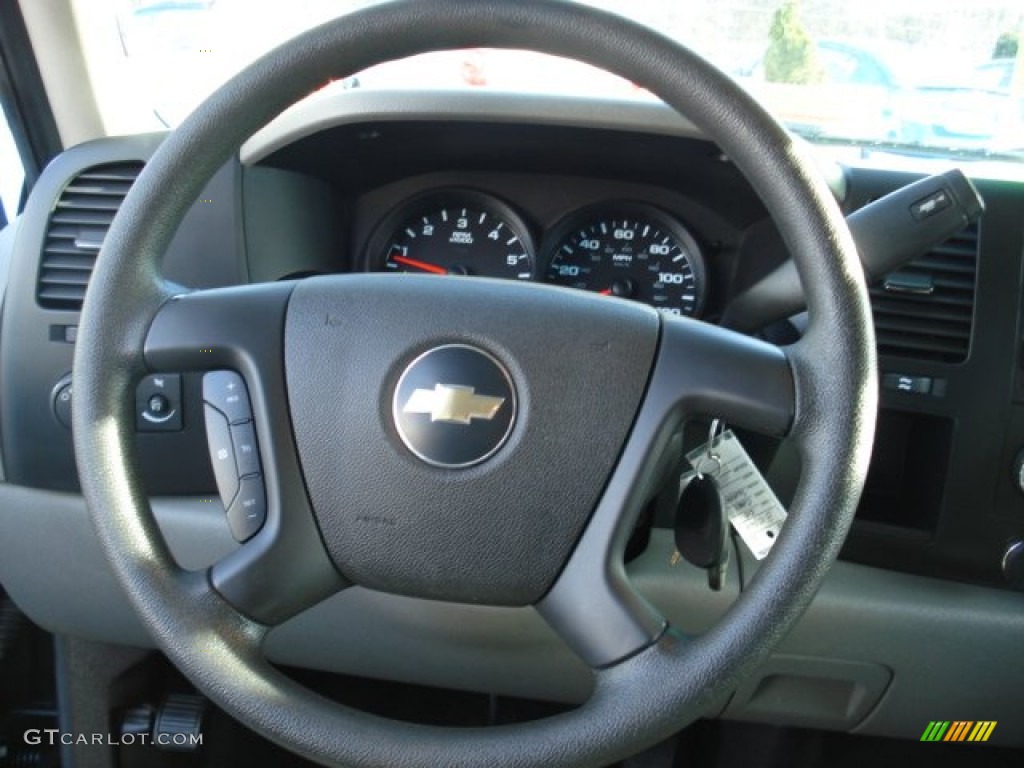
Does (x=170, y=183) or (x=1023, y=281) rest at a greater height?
(x=170, y=183)

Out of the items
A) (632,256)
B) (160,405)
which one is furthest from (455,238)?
(160,405)

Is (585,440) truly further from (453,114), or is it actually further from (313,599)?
(453,114)

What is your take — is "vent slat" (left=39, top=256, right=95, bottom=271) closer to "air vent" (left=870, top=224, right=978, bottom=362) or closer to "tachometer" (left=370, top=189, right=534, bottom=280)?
"tachometer" (left=370, top=189, right=534, bottom=280)

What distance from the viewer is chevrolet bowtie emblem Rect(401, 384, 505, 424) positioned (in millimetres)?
892

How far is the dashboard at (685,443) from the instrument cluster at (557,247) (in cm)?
3

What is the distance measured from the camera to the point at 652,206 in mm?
1559

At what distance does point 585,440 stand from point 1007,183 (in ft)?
2.52

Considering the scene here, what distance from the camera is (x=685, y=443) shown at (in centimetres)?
118

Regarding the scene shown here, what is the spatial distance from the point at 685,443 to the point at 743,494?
0.58 feet

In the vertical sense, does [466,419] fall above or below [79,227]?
below

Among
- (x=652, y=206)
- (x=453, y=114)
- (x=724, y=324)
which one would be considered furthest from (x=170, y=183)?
(x=652, y=206)

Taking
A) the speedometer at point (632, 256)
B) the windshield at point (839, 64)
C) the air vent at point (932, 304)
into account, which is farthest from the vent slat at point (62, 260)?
the air vent at point (932, 304)

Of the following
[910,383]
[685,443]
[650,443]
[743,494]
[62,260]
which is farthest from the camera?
[62,260]

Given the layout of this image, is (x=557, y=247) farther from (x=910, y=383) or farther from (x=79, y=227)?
(x=79, y=227)
